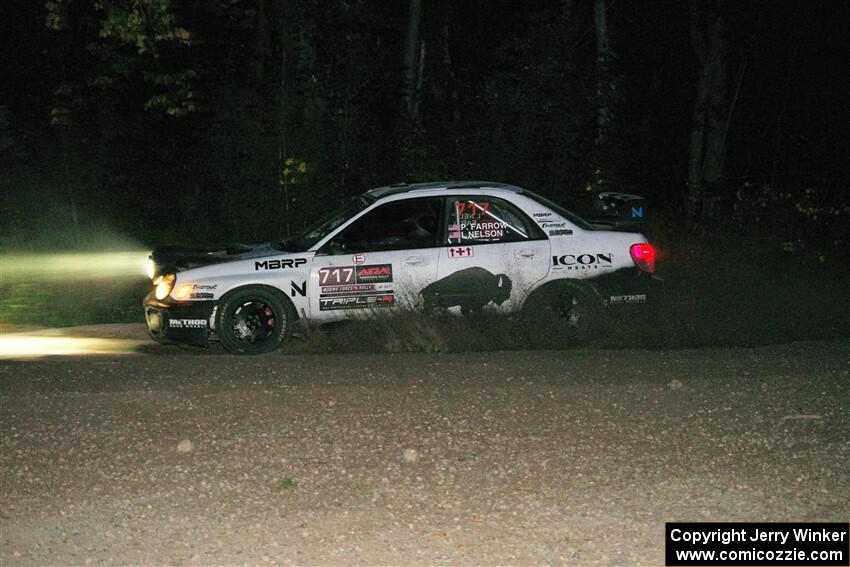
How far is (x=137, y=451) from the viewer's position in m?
7.12

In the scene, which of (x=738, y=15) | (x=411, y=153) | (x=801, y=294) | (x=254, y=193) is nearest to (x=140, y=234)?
(x=254, y=193)

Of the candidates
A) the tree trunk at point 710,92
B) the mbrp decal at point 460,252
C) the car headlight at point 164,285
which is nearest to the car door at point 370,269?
the mbrp decal at point 460,252

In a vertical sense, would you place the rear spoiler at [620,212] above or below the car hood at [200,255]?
above

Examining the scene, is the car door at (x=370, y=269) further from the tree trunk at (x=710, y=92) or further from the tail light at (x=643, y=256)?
the tree trunk at (x=710, y=92)

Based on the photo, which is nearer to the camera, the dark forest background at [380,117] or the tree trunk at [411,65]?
the dark forest background at [380,117]

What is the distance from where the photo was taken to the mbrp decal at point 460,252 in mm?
11281

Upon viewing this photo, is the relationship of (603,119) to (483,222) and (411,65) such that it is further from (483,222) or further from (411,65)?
(483,222)

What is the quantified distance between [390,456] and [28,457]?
2131 millimetres

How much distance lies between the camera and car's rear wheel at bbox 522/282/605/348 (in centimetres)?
1110

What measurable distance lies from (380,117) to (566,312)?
14.2 metres

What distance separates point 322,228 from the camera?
460 inches

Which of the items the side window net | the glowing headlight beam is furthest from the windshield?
the glowing headlight beam

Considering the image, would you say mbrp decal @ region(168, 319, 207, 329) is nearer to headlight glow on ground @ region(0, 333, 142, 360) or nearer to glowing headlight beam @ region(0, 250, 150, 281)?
headlight glow on ground @ region(0, 333, 142, 360)

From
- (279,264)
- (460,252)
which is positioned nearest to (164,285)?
(279,264)
